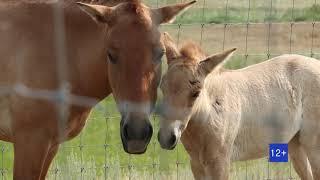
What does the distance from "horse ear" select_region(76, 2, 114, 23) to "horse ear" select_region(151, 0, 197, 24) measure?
0.28 meters

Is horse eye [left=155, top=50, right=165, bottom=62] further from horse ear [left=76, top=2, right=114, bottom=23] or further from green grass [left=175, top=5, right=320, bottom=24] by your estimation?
green grass [left=175, top=5, right=320, bottom=24]

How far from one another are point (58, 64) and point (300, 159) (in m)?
2.57

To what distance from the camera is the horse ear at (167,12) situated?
4766 mm

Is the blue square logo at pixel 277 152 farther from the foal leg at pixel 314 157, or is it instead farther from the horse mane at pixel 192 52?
the horse mane at pixel 192 52

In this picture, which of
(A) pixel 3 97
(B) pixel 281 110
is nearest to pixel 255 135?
(B) pixel 281 110

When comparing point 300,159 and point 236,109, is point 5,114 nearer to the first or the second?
point 236,109

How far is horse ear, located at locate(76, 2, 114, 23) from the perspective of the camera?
4.68m

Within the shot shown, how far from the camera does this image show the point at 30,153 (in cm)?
489

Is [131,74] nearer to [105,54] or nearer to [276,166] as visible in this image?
[105,54]

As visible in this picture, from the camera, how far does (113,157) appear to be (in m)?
8.09

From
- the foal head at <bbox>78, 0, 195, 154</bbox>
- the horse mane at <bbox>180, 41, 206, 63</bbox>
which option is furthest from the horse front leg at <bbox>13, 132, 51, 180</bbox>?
the horse mane at <bbox>180, 41, 206, 63</bbox>

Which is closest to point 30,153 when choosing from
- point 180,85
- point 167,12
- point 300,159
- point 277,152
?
point 180,85

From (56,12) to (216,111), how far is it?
1.47 m

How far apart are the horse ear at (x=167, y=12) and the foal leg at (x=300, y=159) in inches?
85.3
